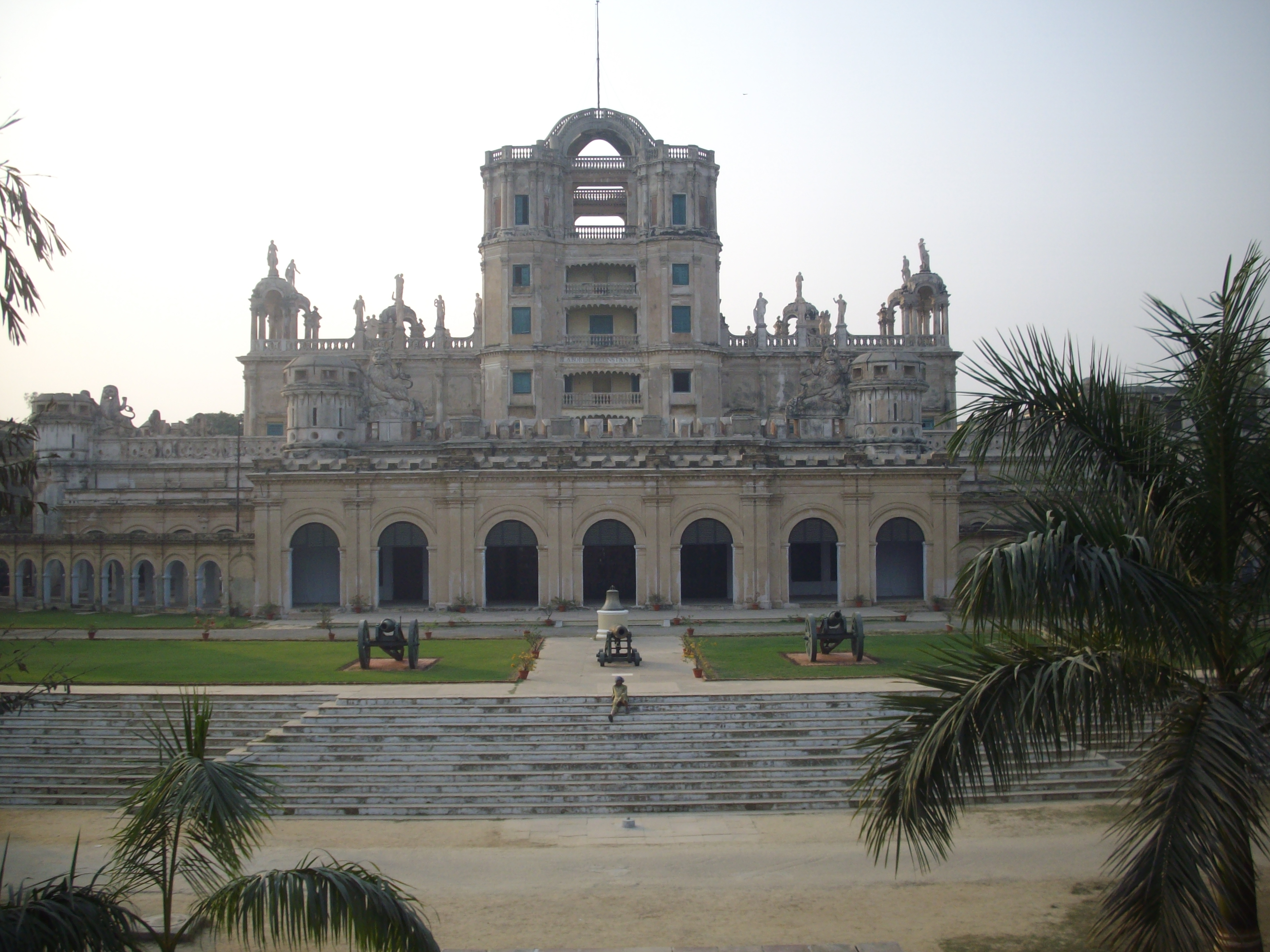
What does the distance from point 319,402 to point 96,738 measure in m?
26.6

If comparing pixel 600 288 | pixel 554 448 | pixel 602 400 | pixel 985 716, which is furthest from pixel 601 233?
pixel 985 716

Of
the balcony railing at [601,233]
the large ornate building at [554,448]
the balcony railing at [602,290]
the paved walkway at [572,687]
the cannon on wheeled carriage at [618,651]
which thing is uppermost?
the balcony railing at [601,233]

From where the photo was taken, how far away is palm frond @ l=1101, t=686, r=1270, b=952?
9.53 meters

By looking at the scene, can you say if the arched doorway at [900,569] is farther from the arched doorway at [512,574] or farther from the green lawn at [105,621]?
the green lawn at [105,621]

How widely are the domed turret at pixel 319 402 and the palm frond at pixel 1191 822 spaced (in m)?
44.2

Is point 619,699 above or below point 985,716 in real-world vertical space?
below

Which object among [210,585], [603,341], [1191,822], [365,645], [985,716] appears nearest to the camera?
[1191,822]

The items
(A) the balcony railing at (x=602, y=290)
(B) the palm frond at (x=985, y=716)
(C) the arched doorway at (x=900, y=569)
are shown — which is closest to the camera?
(B) the palm frond at (x=985, y=716)

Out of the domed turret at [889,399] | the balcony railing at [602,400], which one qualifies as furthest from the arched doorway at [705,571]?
the balcony railing at [602,400]

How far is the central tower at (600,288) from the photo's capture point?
5916 centimetres

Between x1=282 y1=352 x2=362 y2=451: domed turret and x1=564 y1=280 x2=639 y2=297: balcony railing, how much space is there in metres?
14.7

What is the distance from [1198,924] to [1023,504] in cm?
457

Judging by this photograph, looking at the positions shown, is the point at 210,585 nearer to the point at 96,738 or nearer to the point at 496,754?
the point at 96,738

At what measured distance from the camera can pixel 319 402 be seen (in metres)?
50.2
